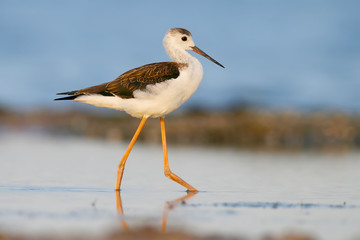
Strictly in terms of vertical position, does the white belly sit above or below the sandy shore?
below

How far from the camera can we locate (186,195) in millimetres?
9117

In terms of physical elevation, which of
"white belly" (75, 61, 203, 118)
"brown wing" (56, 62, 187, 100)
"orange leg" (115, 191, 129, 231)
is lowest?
"orange leg" (115, 191, 129, 231)

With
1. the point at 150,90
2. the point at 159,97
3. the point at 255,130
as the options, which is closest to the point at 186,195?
the point at 159,97

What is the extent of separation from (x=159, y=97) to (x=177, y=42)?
122 cm

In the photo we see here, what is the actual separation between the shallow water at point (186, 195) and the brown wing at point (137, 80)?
1464 millimetres

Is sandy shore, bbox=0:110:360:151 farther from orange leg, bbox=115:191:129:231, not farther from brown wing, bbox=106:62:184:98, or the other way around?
orange leg, bbox=115:191:129:231

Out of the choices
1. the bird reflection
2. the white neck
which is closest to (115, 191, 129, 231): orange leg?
the bird reflection

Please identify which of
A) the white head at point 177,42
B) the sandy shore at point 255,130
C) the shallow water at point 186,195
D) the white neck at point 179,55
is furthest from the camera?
the sandy shore at point 255,130

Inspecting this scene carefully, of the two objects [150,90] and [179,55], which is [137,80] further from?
[179,55]

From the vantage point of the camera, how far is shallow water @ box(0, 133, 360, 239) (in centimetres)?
640

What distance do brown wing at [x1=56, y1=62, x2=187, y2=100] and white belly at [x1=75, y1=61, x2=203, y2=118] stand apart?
72 millimetres

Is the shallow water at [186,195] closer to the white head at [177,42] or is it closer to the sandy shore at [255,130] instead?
the white head at [177,42]

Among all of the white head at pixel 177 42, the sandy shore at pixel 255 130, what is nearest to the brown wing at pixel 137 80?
the white head at pixel 177 42

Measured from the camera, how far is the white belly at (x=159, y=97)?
9.49 metres
